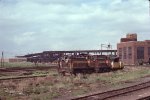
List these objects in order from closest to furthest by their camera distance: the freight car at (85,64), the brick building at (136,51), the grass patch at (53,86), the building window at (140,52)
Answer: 1. the grass patch at (53,86)
2. the freight car at (85,64)
3. the brick building at (136,51)
4. the building window at (140,52)

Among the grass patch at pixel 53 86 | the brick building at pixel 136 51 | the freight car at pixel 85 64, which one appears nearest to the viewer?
the grass patch at pixel 53 86

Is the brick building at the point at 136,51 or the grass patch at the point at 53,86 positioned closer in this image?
the grass patch at the point at 53,86

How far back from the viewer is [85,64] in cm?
4422

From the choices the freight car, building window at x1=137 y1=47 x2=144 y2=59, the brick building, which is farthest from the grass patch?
building window at x1=137 y1=47 x2=144 y2=59

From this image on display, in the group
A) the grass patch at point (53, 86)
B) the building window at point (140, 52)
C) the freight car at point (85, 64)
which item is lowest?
the grass patch at point (53, 86)

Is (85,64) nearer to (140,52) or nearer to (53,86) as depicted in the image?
(53,86)

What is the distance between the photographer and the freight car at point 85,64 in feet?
138

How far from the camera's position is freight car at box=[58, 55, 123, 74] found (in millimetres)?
42188

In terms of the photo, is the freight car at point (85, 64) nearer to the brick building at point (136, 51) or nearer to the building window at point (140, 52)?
the brick building at point (136, 51)

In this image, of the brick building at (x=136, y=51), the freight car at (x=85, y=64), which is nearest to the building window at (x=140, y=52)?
the brick building at (x=136, y=51)

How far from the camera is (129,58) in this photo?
103875mm

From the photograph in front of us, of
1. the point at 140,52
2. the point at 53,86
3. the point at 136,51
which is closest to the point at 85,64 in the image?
the point at 53,86

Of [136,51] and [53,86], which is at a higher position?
[136,51]

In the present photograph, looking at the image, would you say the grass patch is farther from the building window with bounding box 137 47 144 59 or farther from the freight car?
the building window with bounding box 137 47 144 59
